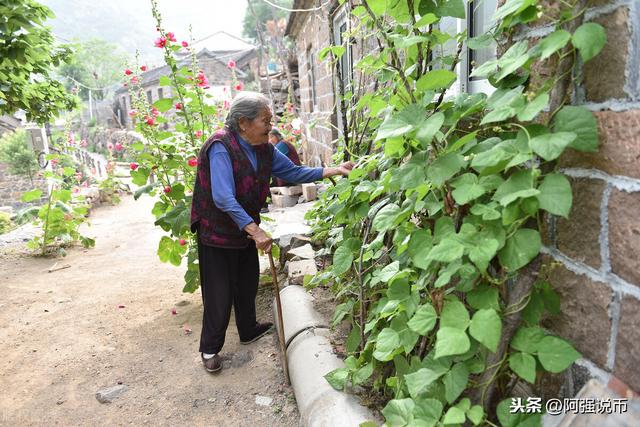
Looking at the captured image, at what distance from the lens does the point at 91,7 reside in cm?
14050

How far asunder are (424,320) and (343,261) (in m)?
0.90

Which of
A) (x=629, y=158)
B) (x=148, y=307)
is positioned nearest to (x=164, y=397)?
(x=148, y=307)

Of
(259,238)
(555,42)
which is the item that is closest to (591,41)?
(555,42)

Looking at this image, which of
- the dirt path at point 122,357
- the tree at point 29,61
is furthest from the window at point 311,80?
the dirt path at point 122,357

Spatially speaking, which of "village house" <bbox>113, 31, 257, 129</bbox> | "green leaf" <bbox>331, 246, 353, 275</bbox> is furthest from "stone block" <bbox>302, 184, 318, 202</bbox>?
"village house" <bbox>113, 31, 257, 129</bbox>

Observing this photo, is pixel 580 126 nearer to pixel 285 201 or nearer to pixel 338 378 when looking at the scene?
pixel 338 378

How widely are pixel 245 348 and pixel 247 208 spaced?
108 centimetres

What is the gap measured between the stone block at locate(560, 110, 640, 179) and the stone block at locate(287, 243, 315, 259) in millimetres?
2845

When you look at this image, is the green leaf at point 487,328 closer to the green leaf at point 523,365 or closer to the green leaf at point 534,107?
the green leaf at point 523,365

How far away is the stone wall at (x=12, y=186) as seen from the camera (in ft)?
63.2

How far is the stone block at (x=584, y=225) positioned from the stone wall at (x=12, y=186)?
70.7 ft

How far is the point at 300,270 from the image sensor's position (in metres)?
3.62

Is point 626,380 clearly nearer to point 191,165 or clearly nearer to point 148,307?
point 191,165

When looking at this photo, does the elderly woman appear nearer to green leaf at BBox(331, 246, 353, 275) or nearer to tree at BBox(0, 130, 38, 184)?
green leaf at BBox(331, 246, 353, 275)
